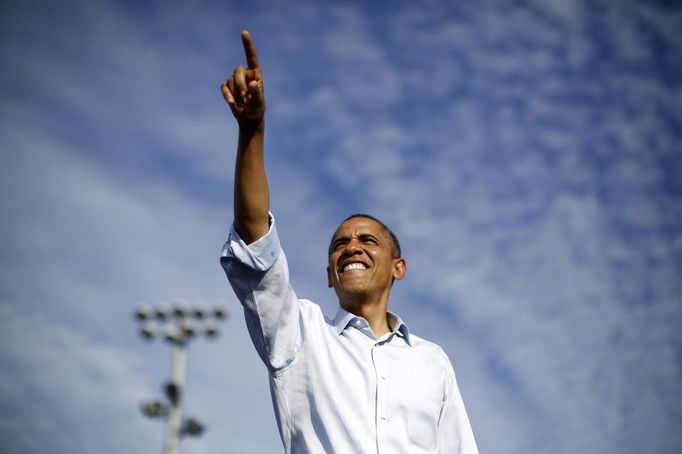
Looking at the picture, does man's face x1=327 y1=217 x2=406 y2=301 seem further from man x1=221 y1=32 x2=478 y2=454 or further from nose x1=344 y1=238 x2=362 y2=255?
man x1=221 y1=32 x2=478 y2=454

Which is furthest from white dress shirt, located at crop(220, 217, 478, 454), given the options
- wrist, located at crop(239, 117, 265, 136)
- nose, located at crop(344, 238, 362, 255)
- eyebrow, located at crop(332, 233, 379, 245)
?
eyebrow, located at crop(332, 233, 379, 245)

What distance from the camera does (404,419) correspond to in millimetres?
2941

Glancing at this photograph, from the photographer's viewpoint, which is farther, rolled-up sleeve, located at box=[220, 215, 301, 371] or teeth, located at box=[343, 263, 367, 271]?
teeth, located at box=[343, 263, 367, 271]

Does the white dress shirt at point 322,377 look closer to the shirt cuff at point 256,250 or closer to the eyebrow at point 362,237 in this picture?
the shirt cuff at point 256,250

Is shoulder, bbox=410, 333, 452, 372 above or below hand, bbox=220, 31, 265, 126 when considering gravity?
below

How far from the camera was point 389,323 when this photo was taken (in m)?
3.69

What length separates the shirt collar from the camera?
3.39m

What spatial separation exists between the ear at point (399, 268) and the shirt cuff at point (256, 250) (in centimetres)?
145

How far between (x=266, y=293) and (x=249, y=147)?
68 centimetres

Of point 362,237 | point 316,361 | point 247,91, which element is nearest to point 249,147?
point 247,91

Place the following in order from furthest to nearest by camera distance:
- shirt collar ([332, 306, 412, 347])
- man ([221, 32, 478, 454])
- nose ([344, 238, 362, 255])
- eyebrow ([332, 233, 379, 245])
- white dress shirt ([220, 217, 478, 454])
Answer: eyebrow ([332, 233, 379, 245]) → nose ([344, 238, 362, 255]) → shirt collar ([332, 306, 412, 347]) → white dress shirt ([220, 217, 478, 454]) → man ([221, 32, 478, 454])

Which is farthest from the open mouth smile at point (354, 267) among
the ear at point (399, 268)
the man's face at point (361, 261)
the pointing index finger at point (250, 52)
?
the pointing index finger at point (250, 52)

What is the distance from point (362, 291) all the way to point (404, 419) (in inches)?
33.7

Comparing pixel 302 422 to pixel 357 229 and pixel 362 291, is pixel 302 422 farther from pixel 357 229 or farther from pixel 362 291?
pixel 357 229
